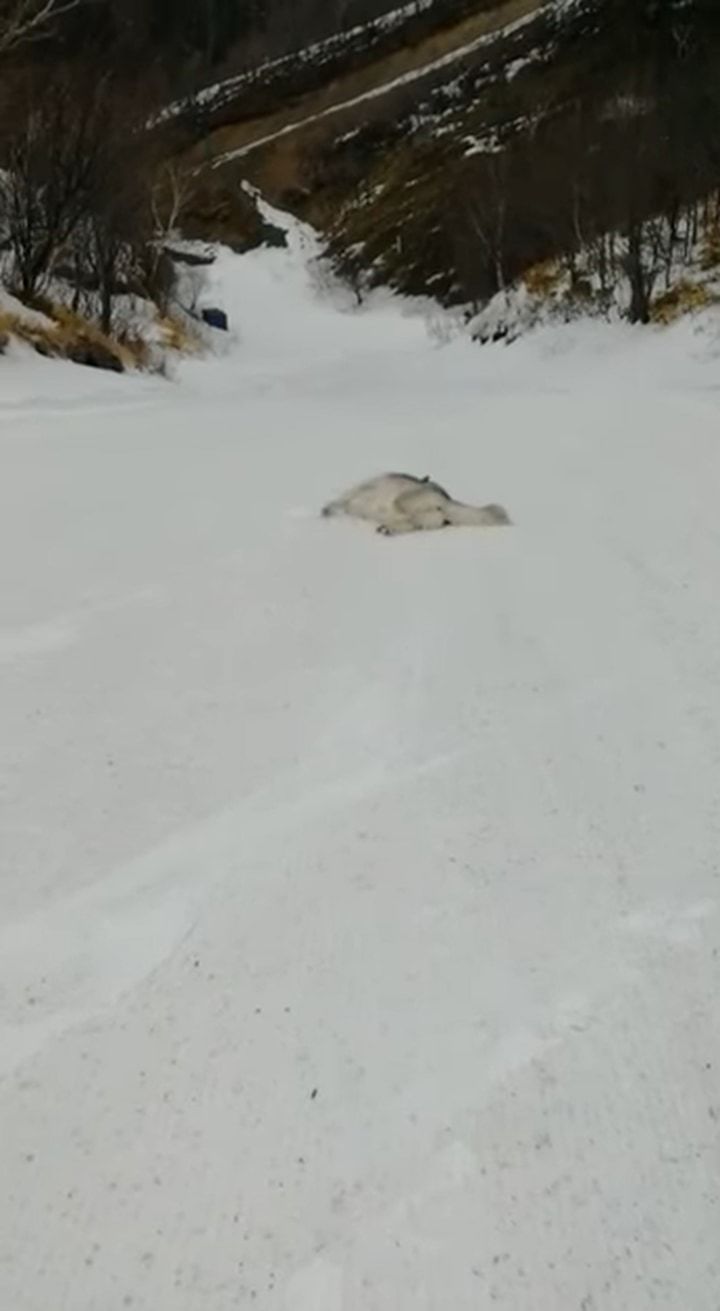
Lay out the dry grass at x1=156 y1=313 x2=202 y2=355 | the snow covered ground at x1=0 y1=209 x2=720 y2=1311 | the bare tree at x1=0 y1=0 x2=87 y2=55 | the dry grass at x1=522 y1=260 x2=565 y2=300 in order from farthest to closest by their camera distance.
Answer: the dry grass at x1=522 y1=260 x2=565 y2=300 → the dry grass at x1=156 y1=313 x2=202 y2=355 → the bare tree at x1=0 y1=0 x2=87 y2=55 → the snow covered ground at x1=0 y1=209 x2=720 y2=1311

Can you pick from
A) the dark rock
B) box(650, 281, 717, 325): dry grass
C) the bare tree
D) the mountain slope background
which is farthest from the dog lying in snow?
the dark rock

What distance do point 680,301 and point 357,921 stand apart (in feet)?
57.8

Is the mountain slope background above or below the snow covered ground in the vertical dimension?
above

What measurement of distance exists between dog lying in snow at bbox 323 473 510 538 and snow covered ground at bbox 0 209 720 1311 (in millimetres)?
306

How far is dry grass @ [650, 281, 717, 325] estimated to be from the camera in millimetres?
16250

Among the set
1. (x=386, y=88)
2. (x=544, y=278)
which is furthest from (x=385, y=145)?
(x=544, y=278)

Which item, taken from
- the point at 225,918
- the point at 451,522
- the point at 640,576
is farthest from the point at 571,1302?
the point at 451,522

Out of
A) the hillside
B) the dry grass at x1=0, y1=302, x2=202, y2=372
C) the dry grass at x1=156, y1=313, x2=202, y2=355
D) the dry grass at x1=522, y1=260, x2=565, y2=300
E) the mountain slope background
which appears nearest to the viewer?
the dry grass at x1=0, y1=302, x2=202, y2=372

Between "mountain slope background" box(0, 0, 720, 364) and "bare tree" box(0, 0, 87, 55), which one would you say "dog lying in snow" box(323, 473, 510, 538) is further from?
"mountain slope background" box(0, 0, 720, 364)

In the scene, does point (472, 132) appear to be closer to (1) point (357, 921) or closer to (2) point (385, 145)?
(2) point (385, 145)

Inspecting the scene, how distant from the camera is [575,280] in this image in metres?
21.8

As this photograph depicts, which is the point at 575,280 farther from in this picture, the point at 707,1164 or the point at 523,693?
the point at 707,1164

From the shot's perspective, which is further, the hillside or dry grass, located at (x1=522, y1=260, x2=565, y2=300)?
dry grass, located at (x1=522, y1=260, x2=565, y2=300)

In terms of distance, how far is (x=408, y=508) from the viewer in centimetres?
486
